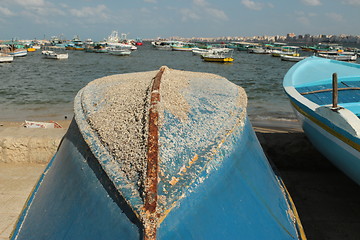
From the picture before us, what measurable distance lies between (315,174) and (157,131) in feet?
14.0

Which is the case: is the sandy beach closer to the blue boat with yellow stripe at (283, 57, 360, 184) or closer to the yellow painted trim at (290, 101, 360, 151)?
the blue boat with yellow stripe at (283, 57, 360, 184)

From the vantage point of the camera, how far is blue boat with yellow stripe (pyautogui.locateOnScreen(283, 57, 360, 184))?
358cm

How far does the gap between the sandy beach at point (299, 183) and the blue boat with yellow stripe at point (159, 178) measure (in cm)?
136

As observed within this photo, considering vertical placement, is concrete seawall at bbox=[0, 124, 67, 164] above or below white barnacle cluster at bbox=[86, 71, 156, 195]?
below

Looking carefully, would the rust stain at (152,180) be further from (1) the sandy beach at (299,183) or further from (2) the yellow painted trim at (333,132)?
(2) the yellow painted trim at (333,132)

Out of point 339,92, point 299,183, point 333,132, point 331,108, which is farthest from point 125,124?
point 339,92

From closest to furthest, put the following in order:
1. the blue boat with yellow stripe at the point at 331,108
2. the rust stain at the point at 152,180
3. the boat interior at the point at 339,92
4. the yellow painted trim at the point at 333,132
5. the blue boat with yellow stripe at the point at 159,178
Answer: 1. the rust stain at the point at 152,180
2. the blue boat with yellow stripe at the point at 159,178
3. the yellow painted trim at the point at 333,132
4. the blue boat with yellow stripe at the point at 331,108
5. the boat interior at the point at 339,92

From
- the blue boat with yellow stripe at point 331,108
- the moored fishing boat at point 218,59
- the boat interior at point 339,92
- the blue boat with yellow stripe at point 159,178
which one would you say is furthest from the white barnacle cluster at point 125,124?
the moored fishing boat at point 218,59

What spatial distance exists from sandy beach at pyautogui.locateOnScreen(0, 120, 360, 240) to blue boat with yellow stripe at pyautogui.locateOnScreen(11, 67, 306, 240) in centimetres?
136

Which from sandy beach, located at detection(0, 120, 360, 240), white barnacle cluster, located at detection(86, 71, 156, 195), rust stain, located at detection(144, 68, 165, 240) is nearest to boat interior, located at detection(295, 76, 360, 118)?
sandy beach, located at detection(0, 120, 360, 240)

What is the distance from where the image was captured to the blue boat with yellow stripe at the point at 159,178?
5.66 ft

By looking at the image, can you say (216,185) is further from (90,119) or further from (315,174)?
(315,174)

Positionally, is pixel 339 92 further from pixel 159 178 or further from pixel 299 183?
pixel 159 178

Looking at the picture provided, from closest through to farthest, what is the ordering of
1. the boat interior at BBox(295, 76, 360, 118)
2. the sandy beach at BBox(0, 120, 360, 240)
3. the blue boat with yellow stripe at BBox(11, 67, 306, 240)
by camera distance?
the blue boat with yellow stripe at BBox(11, 67, 306, 240) → the sandy beach at BBox(0, 120, 360, 240) → the boat interior at BBox(295, 76, 360, 118)
